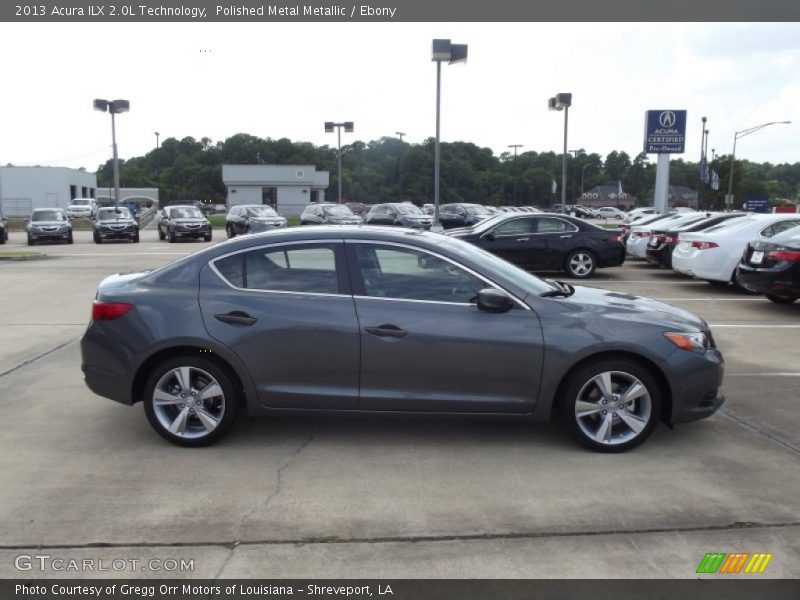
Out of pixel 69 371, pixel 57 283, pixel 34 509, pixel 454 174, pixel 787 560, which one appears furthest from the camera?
pixel 454 174

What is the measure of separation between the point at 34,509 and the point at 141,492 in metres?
0.58

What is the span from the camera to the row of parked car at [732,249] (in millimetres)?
10750

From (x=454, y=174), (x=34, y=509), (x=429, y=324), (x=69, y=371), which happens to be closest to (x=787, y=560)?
(x=429, y=324)

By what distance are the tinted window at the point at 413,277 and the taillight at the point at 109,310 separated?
5.59 feet

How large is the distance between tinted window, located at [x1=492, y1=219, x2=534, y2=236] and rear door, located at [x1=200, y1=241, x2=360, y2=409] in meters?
10.8

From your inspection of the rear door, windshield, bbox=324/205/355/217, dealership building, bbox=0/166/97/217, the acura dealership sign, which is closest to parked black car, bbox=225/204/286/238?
windshield, bbox=324/205/355/217

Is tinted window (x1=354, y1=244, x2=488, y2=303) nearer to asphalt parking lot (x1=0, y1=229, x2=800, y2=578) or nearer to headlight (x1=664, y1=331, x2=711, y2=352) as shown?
asphalt parking lot (x1=0, y1=229, x2=800, y2=578)

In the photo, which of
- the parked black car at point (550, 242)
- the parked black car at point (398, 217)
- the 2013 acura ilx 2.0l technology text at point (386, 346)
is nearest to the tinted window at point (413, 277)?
the 2013 acura ilx 2.0l technology text at point (386, 346)

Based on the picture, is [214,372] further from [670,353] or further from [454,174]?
[454,174]

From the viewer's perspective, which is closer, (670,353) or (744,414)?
(670,353)

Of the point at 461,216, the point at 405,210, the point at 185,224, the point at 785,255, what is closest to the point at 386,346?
the point at 785,255

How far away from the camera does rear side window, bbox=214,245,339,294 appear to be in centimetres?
527

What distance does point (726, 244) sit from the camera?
13406 mm

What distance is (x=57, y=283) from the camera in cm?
1509
